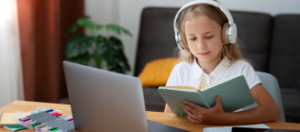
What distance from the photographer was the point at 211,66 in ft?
3.66

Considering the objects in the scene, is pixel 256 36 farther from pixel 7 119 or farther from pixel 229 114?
pixel 7 119

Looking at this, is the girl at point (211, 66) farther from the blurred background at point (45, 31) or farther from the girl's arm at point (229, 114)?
the blurred background at point (45, 31)

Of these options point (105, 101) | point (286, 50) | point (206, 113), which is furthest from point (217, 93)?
point (286, 50)

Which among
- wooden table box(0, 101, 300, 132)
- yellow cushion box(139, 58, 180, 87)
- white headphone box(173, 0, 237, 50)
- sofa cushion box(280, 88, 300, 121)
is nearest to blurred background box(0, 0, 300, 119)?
yellow cushion box(139, 58, 180, 87)

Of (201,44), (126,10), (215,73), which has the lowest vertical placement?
(215,73)

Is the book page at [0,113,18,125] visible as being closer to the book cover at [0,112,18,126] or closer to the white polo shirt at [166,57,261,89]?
the book cover at [0,112,18,126]

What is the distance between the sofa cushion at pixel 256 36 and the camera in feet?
7.80

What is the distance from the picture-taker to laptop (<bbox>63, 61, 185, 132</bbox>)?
2.14 feet

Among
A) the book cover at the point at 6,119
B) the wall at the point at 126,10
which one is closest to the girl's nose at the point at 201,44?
the book cover at the point at 6,119

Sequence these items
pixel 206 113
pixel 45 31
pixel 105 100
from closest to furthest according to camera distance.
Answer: pixel 105 100, pixel 206 113, pixel 45 31

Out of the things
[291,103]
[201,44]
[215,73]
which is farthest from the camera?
[291,103]

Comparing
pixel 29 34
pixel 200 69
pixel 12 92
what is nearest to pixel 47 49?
pixel 29 34

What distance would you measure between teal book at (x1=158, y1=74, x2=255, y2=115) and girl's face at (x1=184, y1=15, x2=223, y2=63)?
0.22 meters

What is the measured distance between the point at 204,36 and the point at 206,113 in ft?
0.93
